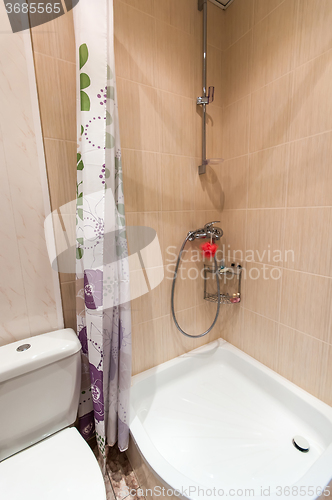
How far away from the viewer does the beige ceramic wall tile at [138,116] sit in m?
1.13

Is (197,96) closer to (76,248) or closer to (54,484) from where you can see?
(76,248)

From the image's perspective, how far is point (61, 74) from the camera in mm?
964

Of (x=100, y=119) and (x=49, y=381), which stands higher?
(x=100, y=119)

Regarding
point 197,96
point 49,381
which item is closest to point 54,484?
point 49,381

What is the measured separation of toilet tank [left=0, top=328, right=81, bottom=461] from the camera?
0.84 meters

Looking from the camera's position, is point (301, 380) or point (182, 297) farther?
point (182, 297)

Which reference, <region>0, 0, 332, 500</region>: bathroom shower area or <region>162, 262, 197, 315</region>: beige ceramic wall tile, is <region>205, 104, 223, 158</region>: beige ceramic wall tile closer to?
<region>0, 0, 332, 500</region>: bathroom shower area

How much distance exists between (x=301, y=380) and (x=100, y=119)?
1607mm

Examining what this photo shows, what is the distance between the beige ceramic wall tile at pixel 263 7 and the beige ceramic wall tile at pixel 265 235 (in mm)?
1017

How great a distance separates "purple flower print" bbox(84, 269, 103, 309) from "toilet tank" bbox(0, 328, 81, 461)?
0.21 m

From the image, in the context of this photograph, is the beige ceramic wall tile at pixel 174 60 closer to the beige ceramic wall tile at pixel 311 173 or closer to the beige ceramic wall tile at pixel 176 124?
the beige ceramic wall tile at pixel 176 124

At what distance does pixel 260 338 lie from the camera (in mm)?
1429

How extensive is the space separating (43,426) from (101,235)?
81 centimetres

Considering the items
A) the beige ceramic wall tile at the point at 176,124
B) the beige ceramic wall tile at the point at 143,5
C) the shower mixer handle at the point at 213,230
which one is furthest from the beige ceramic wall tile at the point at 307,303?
the beige ceramic wall tile at the point at 143,5
